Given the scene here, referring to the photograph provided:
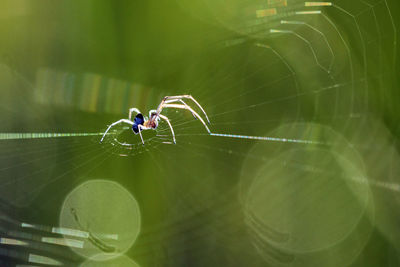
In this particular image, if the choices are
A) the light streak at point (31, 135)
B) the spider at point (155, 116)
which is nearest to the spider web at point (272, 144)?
the light streak at point (31, 135)

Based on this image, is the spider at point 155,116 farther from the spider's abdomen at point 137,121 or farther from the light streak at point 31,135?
the light streak at point 31,135

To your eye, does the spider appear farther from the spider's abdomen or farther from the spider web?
the spider web

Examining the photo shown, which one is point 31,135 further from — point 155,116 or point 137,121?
point 155,116

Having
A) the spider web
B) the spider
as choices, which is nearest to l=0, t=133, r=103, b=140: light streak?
the spider web

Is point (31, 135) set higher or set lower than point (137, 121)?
lower

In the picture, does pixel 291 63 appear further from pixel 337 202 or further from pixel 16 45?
pixel 16 45

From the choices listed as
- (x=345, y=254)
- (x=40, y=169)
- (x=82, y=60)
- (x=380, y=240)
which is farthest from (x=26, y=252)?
(x=380, y=240)

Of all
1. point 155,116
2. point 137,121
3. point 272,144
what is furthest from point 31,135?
point 272,144

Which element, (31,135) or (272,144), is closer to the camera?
(31,135)
